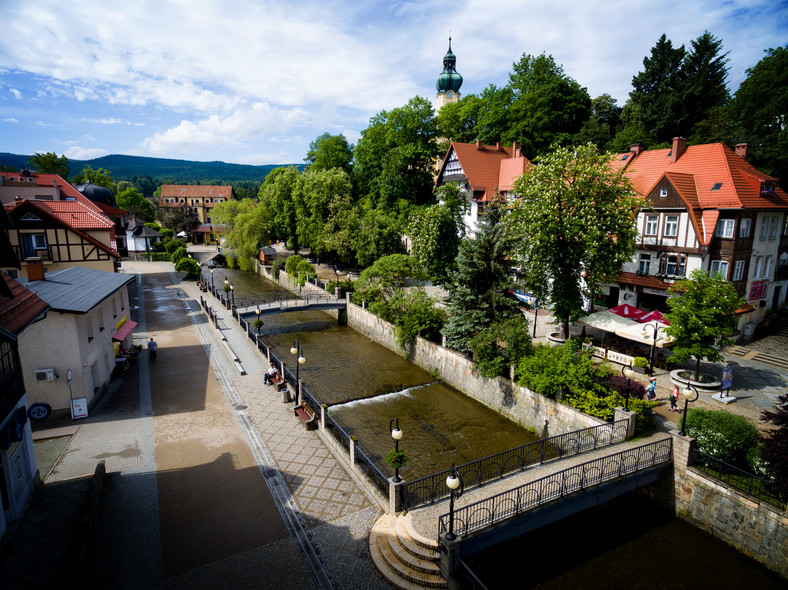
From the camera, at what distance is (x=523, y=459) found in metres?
16.1

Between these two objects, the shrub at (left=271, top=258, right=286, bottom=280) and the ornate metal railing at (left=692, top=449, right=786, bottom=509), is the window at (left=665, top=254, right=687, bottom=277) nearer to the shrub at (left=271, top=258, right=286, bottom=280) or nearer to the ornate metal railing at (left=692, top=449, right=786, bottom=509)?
the ornate metal railing at (left=692, top=449, right=786, bottom=509)

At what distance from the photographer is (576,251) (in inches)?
870

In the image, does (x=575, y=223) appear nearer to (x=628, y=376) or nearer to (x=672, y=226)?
(x=628, y=376)

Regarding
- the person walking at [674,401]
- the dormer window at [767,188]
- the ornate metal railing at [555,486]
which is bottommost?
the ornate metal railing at [555,486]

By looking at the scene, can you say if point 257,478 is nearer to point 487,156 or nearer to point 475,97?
point 487,156

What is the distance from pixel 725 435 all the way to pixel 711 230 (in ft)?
48.9

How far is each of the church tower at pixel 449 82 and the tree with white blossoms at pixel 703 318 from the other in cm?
7290

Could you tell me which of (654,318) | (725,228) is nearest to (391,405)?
(654,318)

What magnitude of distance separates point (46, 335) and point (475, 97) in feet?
170

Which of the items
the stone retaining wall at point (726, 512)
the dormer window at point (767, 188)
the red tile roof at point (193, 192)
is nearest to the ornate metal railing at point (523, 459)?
the stone retaining wall at point (726, 512)

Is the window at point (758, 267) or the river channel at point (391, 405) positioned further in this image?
the window at point (758, 267)

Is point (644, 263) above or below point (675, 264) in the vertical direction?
below

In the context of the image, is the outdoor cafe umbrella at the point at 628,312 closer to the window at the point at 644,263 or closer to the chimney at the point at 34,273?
the window at the point at 644,263

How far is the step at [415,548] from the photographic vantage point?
11250 mm
